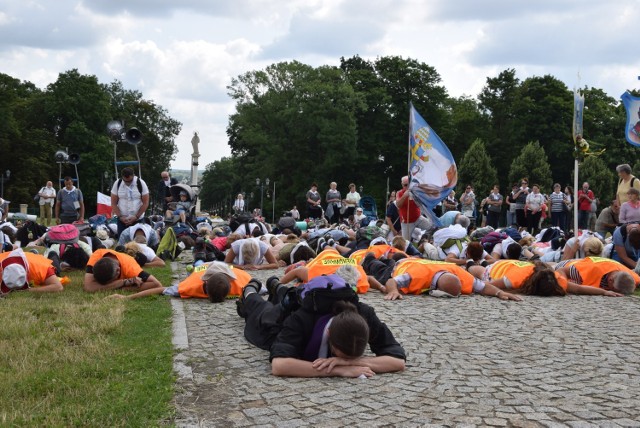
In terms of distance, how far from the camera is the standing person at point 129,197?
13.9 metres

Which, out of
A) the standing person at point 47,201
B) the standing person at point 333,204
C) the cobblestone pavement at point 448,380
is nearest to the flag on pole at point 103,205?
the standing person at point 47,201

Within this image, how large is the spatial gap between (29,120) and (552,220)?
181 feet

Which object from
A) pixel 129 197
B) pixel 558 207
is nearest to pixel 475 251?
pixel 129 197

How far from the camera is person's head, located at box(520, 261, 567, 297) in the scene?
10.8m

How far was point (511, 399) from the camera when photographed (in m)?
5.44

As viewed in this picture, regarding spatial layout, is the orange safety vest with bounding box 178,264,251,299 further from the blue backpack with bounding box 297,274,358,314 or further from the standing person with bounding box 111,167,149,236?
the standing person with bounding box 111,167,149,236

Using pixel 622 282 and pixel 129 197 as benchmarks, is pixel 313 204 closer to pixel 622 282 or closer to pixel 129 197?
pixel 129 197

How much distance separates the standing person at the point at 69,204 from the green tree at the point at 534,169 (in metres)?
43.1

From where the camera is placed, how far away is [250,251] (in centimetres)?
1324

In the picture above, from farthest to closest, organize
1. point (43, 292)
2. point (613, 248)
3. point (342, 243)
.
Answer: point (342, 243)
point (613, 248)
point (43, 292)

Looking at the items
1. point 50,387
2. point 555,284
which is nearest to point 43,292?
point 50,387

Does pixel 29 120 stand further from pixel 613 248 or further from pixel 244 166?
pixel 613 248

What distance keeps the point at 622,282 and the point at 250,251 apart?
6.13 meters

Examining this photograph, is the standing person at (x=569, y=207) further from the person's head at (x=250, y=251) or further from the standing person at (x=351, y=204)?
the person's head at (x=250, y=251)
